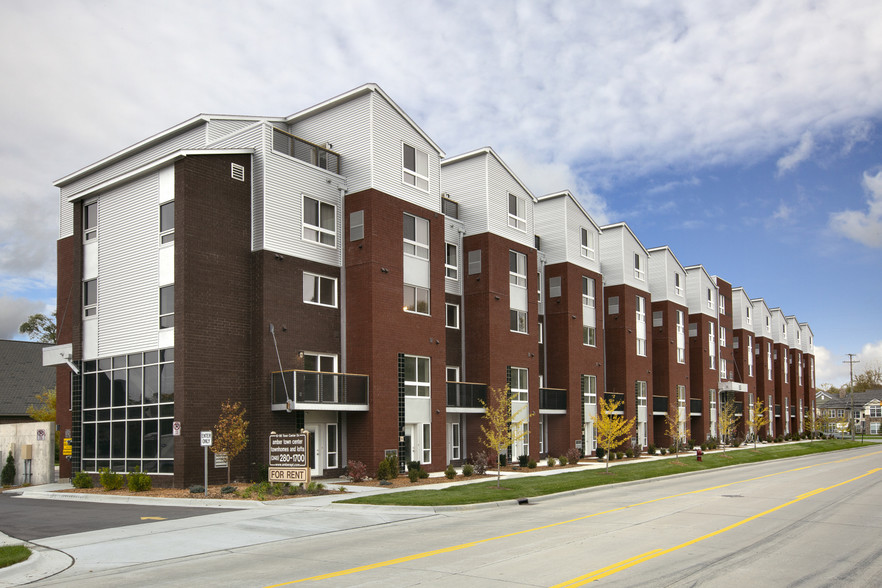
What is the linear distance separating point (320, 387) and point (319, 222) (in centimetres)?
673

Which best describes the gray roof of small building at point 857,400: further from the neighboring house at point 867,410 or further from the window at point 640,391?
the window at point 640,391

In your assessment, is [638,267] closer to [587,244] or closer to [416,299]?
[587,244]

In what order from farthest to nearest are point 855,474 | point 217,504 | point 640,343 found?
point 640,343, point 855,474, point 217,504

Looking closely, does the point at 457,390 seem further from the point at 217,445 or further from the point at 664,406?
the point at 664,406

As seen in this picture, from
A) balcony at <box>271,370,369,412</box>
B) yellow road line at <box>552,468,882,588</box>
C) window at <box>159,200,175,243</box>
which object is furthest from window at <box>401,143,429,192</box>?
yellow road line at <box>552,468,882,588</box>

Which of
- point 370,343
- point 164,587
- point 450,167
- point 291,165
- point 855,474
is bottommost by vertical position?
A: point 855,474

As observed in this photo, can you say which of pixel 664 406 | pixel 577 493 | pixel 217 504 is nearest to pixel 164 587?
pixel 217 504

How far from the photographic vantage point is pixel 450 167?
125 ft

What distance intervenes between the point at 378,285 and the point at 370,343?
2318 millimetres

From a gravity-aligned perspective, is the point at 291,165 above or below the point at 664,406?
above

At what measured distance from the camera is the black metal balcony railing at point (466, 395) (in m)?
33.7

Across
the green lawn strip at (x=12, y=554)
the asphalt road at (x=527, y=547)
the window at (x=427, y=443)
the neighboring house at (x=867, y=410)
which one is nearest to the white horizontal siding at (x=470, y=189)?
the window at (x=427, y=443)

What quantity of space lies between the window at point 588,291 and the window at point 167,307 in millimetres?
26527

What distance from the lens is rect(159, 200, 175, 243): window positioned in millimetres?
26609
